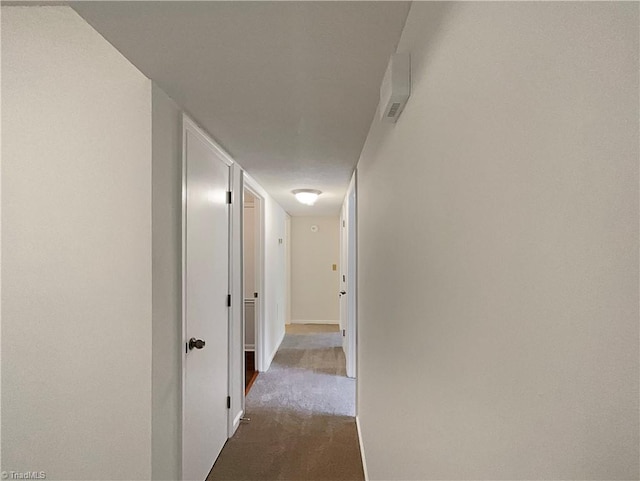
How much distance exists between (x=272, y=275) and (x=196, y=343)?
292 cm

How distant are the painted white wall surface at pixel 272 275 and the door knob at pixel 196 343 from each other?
181cm

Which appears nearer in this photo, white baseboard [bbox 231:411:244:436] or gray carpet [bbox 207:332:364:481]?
gray carpet [bbox 207:332:364:481]

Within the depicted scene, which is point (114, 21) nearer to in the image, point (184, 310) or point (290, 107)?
point (290, 107)

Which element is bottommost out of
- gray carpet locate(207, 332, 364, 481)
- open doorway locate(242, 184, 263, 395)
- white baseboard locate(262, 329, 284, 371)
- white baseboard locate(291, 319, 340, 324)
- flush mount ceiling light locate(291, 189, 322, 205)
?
white baseboard locate(291, 319, 340, 324)

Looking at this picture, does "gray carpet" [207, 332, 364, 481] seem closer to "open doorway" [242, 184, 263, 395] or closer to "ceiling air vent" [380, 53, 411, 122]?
"open doorway" [242, 184, 263, 395]

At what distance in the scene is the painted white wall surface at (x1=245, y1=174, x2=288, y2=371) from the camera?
4.40 meters

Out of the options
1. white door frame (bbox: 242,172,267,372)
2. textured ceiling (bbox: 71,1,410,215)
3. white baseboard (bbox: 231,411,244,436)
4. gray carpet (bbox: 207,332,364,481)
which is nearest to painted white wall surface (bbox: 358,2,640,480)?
textured ceiling (bbox: 71,1,410,215)

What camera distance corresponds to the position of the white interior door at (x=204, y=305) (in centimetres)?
197

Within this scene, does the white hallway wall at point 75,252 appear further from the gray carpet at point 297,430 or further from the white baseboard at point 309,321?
the white baseboard at point 309,321

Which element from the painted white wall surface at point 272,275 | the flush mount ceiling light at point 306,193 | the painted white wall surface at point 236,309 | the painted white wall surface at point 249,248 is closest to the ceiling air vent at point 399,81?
the painted white wall surface at point 236,309

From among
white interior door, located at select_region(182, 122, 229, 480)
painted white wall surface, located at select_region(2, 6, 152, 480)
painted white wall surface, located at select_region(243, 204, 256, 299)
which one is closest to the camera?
painted white wall surface, located at select_region(2, 6, 152, 480)

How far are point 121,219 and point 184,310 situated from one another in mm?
582

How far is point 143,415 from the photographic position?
1.59 m

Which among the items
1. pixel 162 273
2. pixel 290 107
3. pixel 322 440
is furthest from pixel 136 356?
pixel 322 440
